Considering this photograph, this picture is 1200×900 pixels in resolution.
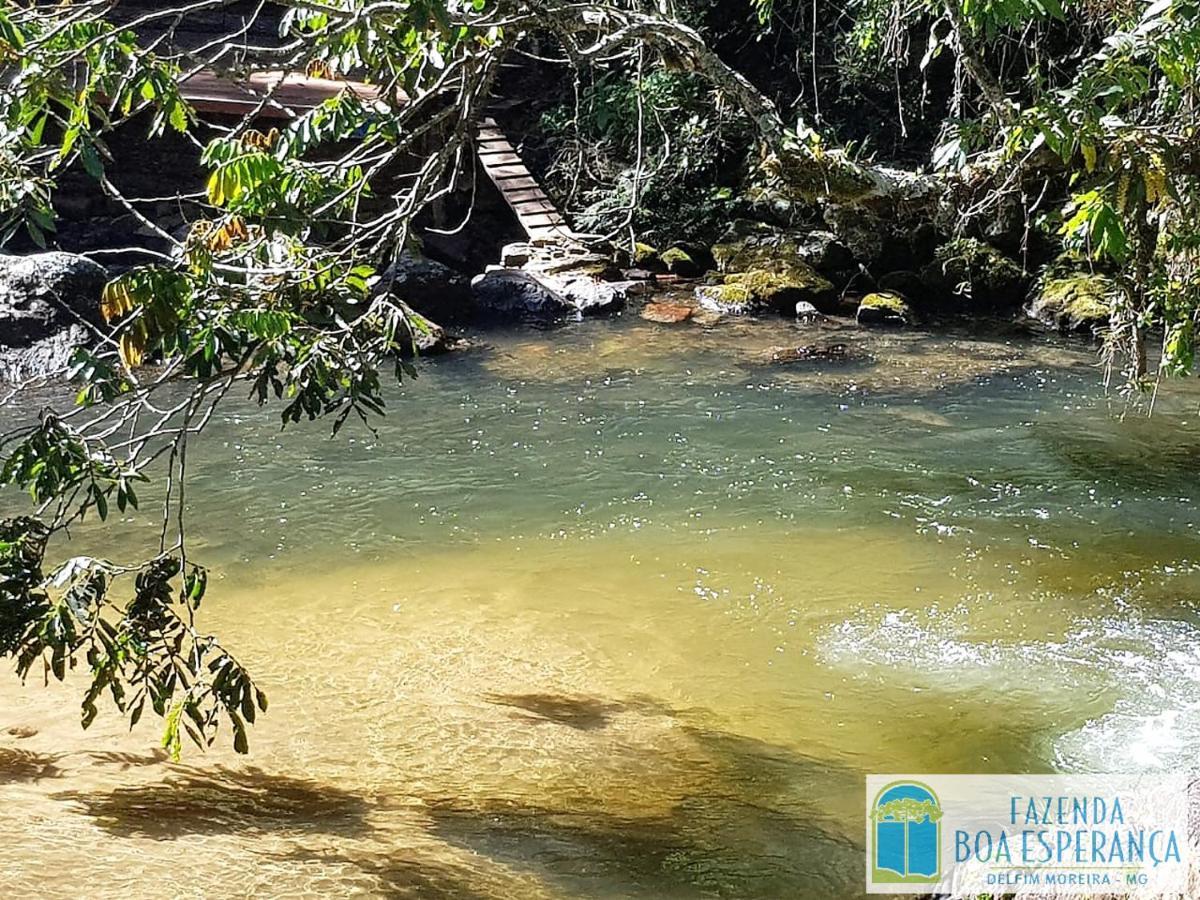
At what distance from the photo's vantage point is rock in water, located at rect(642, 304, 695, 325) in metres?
11.1

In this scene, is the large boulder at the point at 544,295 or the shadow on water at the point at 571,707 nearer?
the shadow on water at the point at 571,707

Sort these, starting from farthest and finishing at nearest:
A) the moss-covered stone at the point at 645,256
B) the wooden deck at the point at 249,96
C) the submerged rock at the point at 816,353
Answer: the moss-covered stone at the point at 645,256, the wooden deck at the point at 249,96, the submerged rock at the point at 816,353

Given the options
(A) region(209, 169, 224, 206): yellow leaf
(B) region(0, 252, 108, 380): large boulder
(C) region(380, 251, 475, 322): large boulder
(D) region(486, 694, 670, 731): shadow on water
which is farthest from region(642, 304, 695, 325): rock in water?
(A) region(209, 169, 224, 206): yellow leaf

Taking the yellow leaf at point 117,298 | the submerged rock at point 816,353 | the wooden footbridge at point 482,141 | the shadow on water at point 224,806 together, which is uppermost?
the wooden footbridge at point 482,141

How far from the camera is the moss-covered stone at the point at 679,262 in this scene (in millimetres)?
12500

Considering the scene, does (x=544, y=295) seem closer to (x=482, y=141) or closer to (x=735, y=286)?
(x=735, y=286)

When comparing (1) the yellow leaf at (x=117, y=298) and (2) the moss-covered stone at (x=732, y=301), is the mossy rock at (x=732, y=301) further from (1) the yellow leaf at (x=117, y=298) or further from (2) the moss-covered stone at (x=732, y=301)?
(1) the yellow leaf at (x=117, y=298)

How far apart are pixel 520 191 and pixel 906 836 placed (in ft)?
34.1

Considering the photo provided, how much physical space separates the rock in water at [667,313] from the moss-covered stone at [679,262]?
3.77 ft

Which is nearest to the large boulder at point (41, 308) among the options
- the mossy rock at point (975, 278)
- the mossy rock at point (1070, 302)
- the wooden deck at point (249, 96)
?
the wooden deck at point (249, 96)

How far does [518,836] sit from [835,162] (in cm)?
211

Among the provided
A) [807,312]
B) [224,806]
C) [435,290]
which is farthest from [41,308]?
[224,806]

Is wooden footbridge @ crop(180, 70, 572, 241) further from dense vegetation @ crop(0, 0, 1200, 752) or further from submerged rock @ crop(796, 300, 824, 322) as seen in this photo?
dense vegetation @ crop(0, 0, 1200, 752)

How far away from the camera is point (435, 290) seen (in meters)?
11.3
